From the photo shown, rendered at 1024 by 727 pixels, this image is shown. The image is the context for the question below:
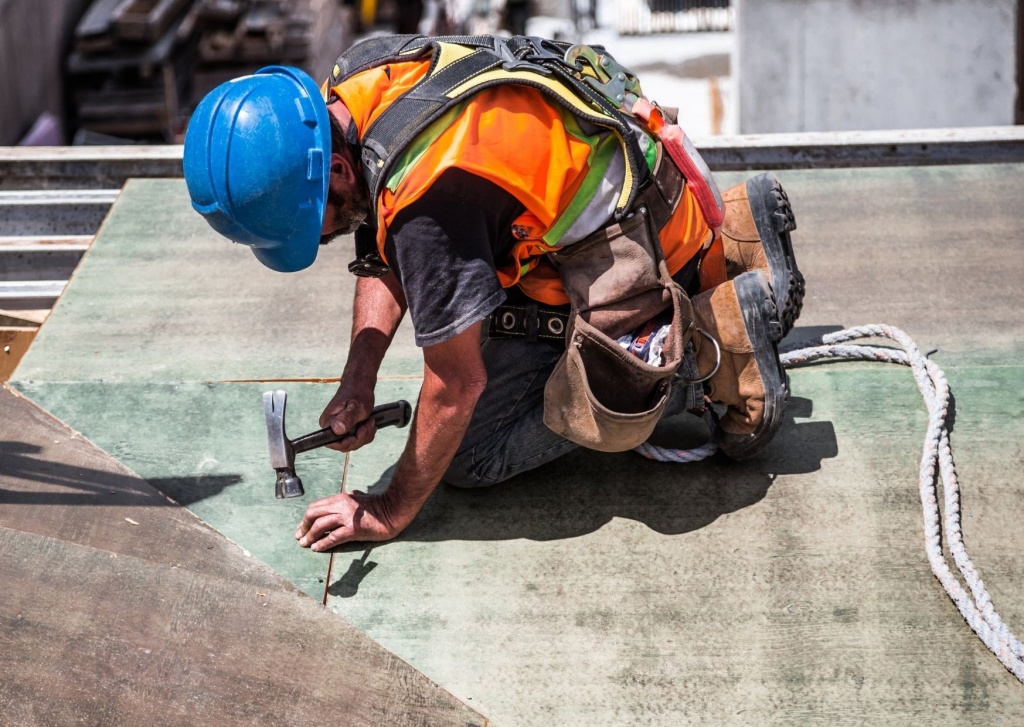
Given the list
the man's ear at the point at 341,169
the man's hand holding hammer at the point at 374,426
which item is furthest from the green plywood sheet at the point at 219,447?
the man's ear at the point at 341,169

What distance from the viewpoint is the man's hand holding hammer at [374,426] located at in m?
2.67

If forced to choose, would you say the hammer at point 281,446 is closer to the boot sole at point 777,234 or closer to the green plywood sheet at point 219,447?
the green plywood sheet at point 219,447

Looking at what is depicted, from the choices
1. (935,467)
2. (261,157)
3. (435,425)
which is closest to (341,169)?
(261,157)

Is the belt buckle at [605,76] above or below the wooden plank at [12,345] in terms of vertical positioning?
above

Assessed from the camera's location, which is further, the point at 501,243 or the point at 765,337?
the point at 765,337

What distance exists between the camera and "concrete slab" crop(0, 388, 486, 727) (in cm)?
242

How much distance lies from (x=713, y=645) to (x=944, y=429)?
3.43 feet

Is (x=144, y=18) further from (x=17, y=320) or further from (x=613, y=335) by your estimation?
(x=613, y=335)

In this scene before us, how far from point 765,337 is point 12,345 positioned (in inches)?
107

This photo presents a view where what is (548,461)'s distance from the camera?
3.18 metres

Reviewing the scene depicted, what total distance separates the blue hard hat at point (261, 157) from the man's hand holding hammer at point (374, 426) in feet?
1.53

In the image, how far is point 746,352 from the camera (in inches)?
121

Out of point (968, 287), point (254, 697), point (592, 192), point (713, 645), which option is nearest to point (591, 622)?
point (713, 645)

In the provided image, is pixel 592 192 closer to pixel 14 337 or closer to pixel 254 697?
pixel 254 697
